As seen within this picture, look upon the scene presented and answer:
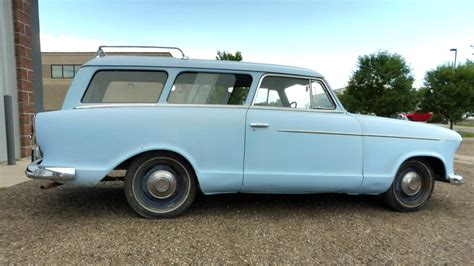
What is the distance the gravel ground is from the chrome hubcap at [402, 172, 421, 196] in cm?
28

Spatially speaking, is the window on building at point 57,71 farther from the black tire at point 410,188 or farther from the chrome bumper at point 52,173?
the black tire at point 410,188

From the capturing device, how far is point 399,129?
391cm

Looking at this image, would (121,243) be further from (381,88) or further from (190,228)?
(381,88)

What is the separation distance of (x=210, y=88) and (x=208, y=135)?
22.4 inches

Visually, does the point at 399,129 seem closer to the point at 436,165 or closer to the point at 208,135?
the point at 436,165

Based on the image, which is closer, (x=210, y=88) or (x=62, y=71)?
(x=210, y=88)

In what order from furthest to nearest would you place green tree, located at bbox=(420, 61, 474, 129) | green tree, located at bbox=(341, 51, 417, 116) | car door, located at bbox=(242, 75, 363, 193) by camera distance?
green tree, located at bbox=(341, 51, 417, 116) < green tree, located at bbox=(420, 61, 474, 129) < car door, located at bbox=(242, 75, 363, 193)

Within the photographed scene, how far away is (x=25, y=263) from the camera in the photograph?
2559 millimetres

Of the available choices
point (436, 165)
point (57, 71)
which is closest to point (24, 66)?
point (436, 165)

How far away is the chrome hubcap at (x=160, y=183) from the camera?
354 centimetres

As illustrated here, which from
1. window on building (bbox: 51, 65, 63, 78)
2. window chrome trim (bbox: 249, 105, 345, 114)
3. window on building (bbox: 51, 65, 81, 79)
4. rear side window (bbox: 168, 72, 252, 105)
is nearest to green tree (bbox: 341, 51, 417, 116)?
window chrome trim (bbox: 249, 105, 345, 114)

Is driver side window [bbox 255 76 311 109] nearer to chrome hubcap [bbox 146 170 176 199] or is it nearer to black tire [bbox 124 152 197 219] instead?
black tire [bbox 124 152 197 219]

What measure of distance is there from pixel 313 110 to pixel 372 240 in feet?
5.02

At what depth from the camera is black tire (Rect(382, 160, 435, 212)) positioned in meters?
4.04
